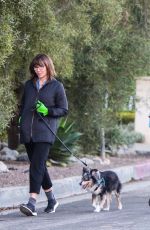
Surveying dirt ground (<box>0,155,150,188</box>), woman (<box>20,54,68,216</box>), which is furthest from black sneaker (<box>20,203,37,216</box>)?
dirt ground (<box>0,155,150,188</box>)

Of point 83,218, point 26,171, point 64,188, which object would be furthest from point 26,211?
point 26,171

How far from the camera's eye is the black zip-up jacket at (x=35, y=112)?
29.6 ft

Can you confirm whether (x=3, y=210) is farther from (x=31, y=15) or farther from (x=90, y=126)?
(x=90, y=126)

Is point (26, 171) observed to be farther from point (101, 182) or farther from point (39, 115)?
point (39, 115)

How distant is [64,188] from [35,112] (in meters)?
3.38

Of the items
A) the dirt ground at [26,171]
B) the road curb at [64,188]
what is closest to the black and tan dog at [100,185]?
the road curb at [64,188]

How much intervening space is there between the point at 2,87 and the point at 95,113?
231 inches

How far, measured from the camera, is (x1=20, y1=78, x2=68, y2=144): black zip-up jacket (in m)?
9.03

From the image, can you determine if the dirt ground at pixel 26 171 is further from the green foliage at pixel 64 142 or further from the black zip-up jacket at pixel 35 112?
the black zip-up jacket at pixel 35 112

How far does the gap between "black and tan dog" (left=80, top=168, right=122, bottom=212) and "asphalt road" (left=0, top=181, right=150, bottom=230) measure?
0.15 m

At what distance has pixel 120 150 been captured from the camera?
20812mm

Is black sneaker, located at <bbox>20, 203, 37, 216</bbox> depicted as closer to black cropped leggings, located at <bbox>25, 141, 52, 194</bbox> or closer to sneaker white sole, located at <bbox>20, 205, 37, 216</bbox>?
sneaker white sole, located at <bbox>20, 205, 37, 216</bbox>

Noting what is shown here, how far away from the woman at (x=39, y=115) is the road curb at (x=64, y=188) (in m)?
1.31

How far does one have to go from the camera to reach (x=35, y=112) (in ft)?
29.7
